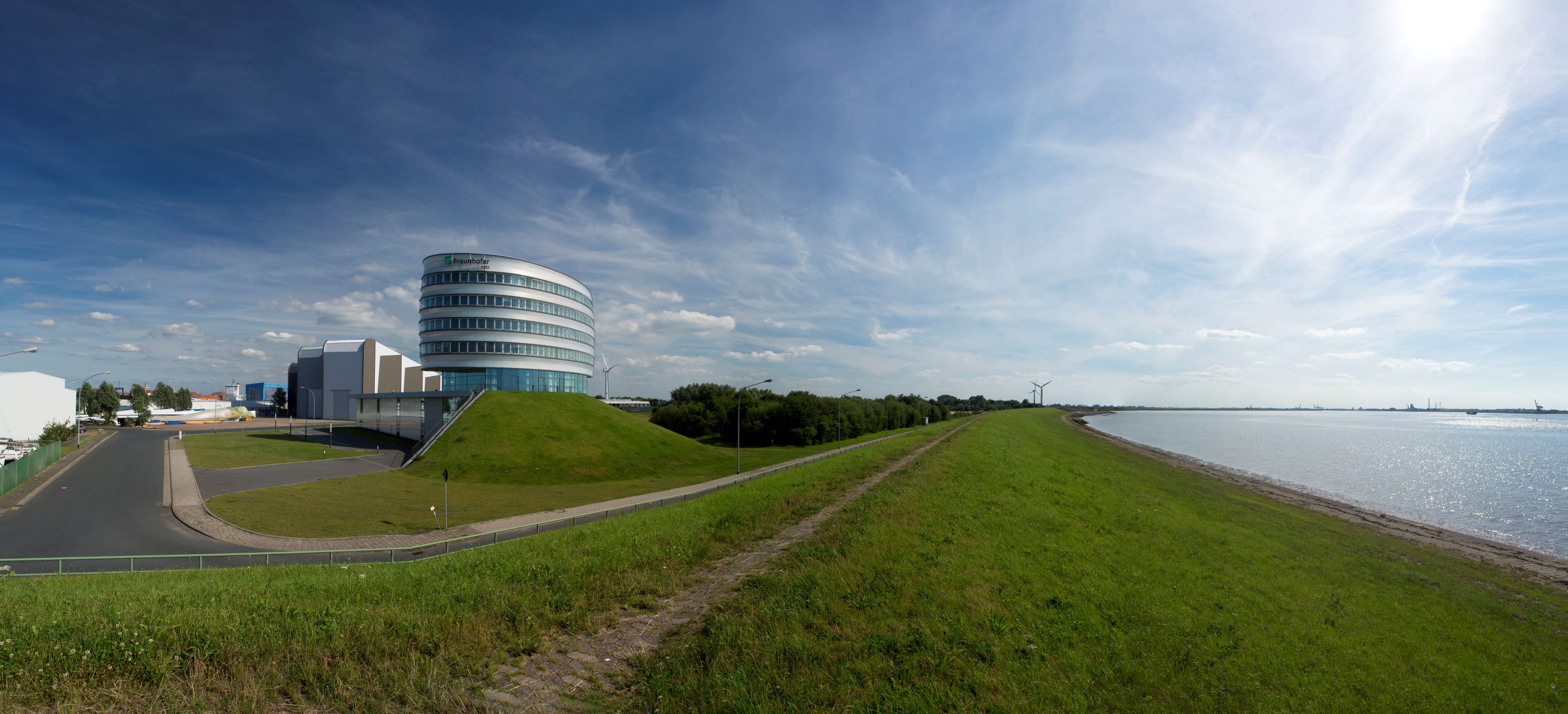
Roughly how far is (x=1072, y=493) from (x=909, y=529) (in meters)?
12.6

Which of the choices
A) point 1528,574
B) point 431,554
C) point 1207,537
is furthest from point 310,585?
point 1528,574

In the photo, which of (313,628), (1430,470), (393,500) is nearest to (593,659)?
(313,628)

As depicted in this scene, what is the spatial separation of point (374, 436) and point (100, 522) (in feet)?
167

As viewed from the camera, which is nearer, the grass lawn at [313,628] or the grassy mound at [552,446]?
the grass lawn at [313,628]

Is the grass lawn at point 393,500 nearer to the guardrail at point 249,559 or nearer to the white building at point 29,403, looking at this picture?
the guardrail at point 249,559

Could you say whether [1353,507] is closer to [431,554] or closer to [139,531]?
[431,554]

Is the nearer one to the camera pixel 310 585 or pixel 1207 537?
pixel 310 585

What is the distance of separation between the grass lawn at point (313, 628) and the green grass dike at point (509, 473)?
19350mm

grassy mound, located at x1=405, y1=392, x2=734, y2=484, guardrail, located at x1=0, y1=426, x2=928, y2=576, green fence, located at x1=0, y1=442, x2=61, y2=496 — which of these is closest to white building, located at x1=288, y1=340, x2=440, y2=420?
grassy mound, located at x1=405, y1=392, x2=734, y2=484

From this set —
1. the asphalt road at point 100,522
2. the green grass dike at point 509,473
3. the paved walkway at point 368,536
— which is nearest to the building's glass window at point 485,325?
the green grass dike at point 509,473

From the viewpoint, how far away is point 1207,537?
20.3 m

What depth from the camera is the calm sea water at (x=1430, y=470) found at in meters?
33.7

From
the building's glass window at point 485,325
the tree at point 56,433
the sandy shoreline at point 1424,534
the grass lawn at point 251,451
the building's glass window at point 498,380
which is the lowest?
the sandy shoreline at point 1424,534

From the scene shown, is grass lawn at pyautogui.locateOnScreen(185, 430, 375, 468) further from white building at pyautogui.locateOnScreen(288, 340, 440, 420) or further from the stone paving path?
the stone paving path
